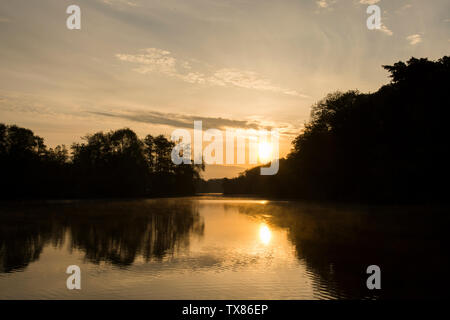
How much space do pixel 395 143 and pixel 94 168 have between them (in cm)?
8617

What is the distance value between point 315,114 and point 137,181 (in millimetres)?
50846

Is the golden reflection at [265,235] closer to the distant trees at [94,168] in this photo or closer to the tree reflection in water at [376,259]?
the tree reflection in water at [376,259]

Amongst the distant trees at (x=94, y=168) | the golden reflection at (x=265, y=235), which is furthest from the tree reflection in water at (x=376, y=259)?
the distant trees at (x=94, y=168)

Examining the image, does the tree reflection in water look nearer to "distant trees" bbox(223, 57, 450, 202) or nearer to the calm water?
the calm water

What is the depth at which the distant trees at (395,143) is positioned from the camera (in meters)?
38.8

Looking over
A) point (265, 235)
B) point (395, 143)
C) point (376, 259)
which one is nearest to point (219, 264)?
point (376, 259)

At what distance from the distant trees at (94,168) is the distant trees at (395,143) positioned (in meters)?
52.5

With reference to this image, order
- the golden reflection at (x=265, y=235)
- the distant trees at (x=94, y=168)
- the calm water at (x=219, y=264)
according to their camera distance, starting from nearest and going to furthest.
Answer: the calm water at (x=219, y=264), the golden reflection at (x=265, y=235), the distant trees at (x=94, y=168)

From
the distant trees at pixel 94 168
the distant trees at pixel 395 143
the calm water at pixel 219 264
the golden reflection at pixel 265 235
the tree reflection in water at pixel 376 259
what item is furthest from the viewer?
the distant trees at pixel 94 168

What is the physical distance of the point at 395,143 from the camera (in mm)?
43625

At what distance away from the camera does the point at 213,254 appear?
49.7 ft

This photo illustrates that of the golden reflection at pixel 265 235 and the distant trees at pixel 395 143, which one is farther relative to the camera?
the distant trees at pixel 395 143

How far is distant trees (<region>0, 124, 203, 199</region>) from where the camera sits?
86.4 metres

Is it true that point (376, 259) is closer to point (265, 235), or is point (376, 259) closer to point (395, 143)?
point (265, 235)
